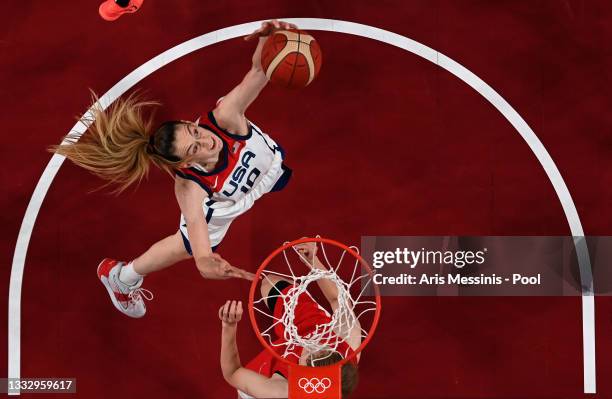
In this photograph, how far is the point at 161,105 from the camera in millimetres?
6238

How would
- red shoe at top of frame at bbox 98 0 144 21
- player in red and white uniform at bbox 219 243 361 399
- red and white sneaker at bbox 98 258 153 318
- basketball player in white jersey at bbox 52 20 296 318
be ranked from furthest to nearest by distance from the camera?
red shoe at top of frame at bbox 98 0 144 21 < red and white sneaker at bbox 98 258 153 318 < player in red and white uniform at bbox 219 243 361 399 < basketball player in white jersey at bbox 52 20 296 318

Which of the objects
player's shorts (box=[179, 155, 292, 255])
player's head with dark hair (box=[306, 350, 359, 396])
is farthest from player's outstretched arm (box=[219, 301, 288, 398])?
player's shorts (box=[179, 155, 292, 255])

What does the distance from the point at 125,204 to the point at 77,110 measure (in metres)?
0.89

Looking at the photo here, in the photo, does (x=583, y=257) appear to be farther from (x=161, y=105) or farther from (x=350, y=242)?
(x=161, y=105)

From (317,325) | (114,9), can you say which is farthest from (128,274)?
(114,9)

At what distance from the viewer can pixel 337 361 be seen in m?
5.14

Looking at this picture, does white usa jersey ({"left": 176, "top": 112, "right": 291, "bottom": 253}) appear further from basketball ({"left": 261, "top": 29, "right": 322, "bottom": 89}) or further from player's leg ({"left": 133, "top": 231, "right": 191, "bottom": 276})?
basketball ({"left": 261, "top": 29, "right": 322, "bottom": 89})

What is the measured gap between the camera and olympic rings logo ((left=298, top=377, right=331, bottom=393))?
5.15 m

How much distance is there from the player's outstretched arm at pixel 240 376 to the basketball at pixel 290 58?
64.3 inches

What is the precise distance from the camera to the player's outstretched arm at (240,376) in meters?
5.34

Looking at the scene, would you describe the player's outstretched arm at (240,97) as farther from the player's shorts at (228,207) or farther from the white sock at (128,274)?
the white sock at (128,274)

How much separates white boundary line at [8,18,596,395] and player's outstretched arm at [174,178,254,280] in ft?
4.59

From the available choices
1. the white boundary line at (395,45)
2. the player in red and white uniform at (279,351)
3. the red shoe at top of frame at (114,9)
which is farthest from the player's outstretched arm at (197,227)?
the red shoe at top of frame at (114,9)

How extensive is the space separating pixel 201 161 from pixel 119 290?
150 cm
